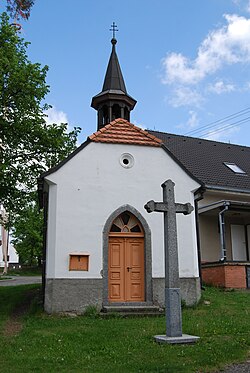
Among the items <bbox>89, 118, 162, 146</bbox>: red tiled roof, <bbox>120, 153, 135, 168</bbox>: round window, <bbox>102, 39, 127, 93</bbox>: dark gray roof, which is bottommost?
<bbox>120, 153, 135, 168</bbox>: round window

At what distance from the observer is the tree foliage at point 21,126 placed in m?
15.3

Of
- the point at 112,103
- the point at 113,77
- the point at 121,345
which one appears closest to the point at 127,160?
the point at 112,103

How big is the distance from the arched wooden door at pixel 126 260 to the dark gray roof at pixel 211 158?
596 centimetres

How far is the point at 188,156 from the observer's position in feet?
73.9

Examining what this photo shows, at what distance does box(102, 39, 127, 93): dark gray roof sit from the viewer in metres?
17.9

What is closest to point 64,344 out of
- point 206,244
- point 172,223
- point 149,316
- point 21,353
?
point 21,353

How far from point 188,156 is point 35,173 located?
896 centimetres

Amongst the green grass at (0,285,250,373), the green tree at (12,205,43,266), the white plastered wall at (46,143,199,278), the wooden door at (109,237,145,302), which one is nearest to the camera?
the green grass at (0,285,250,373)

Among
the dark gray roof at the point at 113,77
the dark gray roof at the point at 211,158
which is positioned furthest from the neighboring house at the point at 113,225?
the dark gray roof at the point at 211,158

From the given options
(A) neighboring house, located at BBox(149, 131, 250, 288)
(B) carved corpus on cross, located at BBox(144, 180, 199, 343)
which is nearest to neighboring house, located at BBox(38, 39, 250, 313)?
(A) neighboring house, located at BBox(149, 131, 250, 288)

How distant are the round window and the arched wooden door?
1537 mm

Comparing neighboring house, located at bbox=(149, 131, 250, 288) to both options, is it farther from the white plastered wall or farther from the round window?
the round window

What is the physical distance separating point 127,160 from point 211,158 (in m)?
10.3

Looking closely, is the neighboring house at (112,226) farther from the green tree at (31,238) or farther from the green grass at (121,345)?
the green tree at (31,238)
